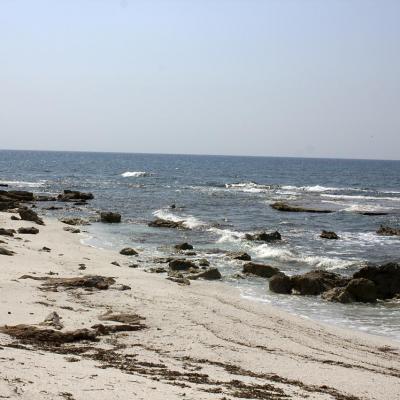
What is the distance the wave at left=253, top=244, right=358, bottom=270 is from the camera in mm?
24859

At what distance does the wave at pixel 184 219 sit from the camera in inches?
1469

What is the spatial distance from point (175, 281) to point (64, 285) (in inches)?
182

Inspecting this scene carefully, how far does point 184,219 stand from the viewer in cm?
3991

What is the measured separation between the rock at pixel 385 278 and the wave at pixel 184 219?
57.7 feet

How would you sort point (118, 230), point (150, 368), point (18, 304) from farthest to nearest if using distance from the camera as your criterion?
point (118, 230)
point (18, 304)
point (150, 368)

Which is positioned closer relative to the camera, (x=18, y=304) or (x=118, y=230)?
(x=18, y=304)

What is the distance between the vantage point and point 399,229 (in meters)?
37.2

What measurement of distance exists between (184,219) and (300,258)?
14629mm

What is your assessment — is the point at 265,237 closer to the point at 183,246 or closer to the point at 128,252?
the point at 183,246

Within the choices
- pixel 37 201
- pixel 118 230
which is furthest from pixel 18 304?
pixel 37 201

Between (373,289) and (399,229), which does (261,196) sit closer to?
(399,229)

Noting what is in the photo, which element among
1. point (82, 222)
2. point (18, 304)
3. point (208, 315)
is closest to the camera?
point (18, 304)

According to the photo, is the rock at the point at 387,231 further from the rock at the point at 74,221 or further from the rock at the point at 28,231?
the rock at the point at 28,231

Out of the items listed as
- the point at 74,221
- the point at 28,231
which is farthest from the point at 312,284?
the point at 74,221
